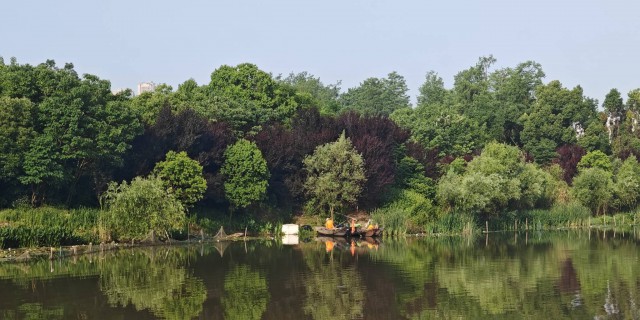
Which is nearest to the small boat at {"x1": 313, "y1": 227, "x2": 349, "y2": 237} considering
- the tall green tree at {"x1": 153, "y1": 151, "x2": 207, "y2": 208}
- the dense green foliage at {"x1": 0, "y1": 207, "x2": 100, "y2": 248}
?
the tall green tree at {"x1": 153, "y1": 151, "x2": 207, "y2": 208}

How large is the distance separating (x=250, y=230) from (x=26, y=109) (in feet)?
61.9

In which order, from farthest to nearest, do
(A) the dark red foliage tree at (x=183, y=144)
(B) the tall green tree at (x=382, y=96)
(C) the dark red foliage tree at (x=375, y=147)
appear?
(B) the tall green tree at (x=382, y=96)
(C) the dark red foliage tree at (x=375, y=147)
(A) the dark red foliage tree at (x=183, y=144)

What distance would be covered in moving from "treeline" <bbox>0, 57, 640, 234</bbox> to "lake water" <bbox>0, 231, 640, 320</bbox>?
27.5 feet

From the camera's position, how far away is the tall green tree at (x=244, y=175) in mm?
56688

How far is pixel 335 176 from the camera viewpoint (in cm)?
6091

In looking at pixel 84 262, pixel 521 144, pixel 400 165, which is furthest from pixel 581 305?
pixel 521 144

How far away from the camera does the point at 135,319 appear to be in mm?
22797

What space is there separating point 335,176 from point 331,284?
31428 mm

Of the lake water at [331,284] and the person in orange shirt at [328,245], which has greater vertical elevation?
the person in orange shirt at [328,245]

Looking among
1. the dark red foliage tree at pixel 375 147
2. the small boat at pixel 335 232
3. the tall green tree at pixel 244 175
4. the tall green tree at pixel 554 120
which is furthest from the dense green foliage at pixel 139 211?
the tall green tree at pixel 554 120

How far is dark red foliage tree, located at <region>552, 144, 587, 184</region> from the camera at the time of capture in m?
82.6

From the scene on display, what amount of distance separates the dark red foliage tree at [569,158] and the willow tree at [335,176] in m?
30.1

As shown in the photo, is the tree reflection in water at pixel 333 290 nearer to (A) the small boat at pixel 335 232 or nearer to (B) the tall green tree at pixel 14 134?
(A) the small boat at pixel 335 232

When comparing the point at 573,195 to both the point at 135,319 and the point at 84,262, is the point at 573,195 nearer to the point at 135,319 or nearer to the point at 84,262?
the point at 84,262
